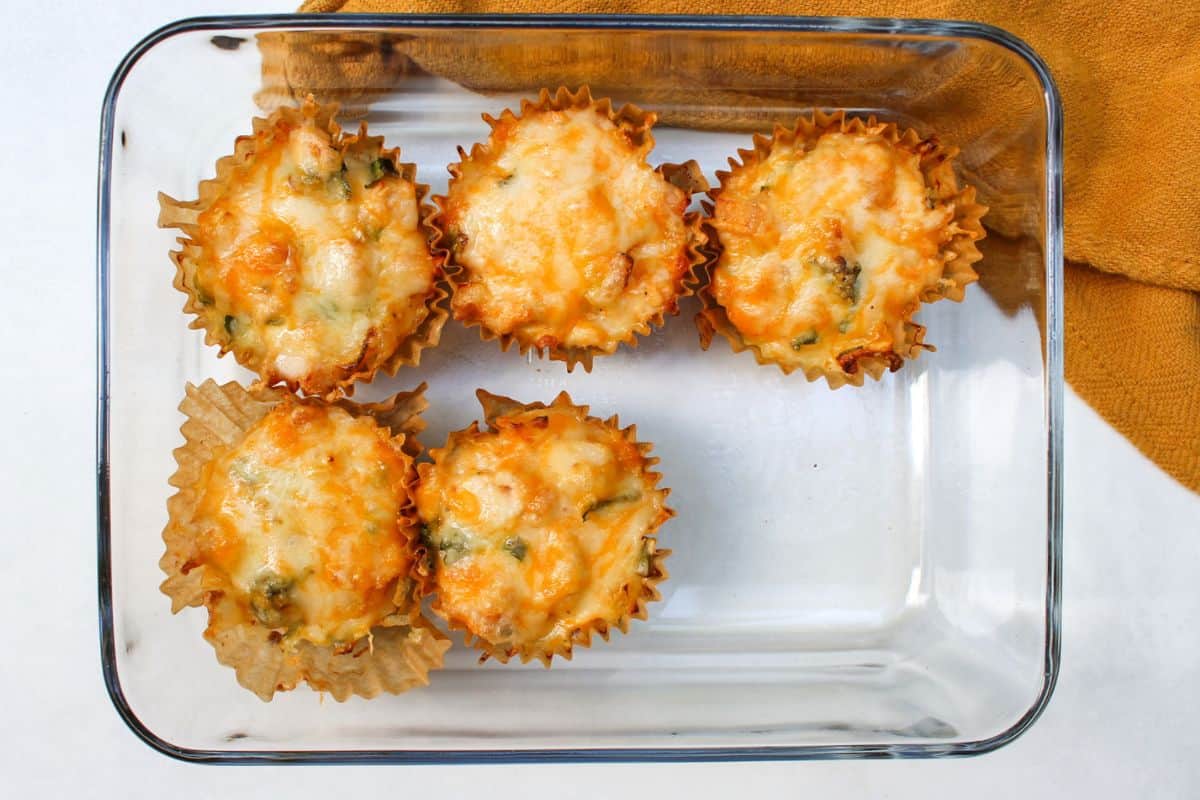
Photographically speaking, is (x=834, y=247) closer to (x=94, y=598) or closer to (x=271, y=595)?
(x=271, y=595)

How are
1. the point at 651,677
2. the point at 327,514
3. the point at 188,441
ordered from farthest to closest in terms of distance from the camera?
the point at 651,677 < the point at 188,441 < the point at 327,514

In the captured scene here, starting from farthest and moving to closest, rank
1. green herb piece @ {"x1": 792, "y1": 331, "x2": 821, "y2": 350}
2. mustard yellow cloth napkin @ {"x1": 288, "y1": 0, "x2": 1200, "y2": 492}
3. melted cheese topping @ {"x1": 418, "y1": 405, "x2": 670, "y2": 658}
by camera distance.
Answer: mustard yellow cloth napkin @ {"x1": 288, "y1": 0, "x2": 1200, "y2": 492}, green herb piece @ {"x1": 792, "y1": 331, "x2": 821, "y2": 350}, melted cheese topping @ {"x1": 418, "y1": 405, "x2": 670, "y2": 658}

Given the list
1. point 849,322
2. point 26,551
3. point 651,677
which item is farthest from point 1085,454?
point 26,551

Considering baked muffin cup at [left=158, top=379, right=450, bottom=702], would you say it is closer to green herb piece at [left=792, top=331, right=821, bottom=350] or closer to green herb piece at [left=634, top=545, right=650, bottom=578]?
green herb piece at [left=634, top=545, right=650, bottom=578]

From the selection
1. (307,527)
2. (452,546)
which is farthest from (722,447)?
(307,527)

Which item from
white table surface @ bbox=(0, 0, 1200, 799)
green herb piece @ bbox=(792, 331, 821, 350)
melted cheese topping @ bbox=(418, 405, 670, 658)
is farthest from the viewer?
white table surface @ bbox=(0, 0, 1200, 799)

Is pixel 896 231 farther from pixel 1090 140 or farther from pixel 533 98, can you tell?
pixel 533 98

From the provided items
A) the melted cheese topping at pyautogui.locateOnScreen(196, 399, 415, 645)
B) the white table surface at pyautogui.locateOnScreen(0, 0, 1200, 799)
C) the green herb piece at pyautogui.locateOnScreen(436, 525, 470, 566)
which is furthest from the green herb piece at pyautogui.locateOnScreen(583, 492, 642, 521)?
the white table surface at pyautogui.locateOnScreen(0, 0, 1200, 799)
